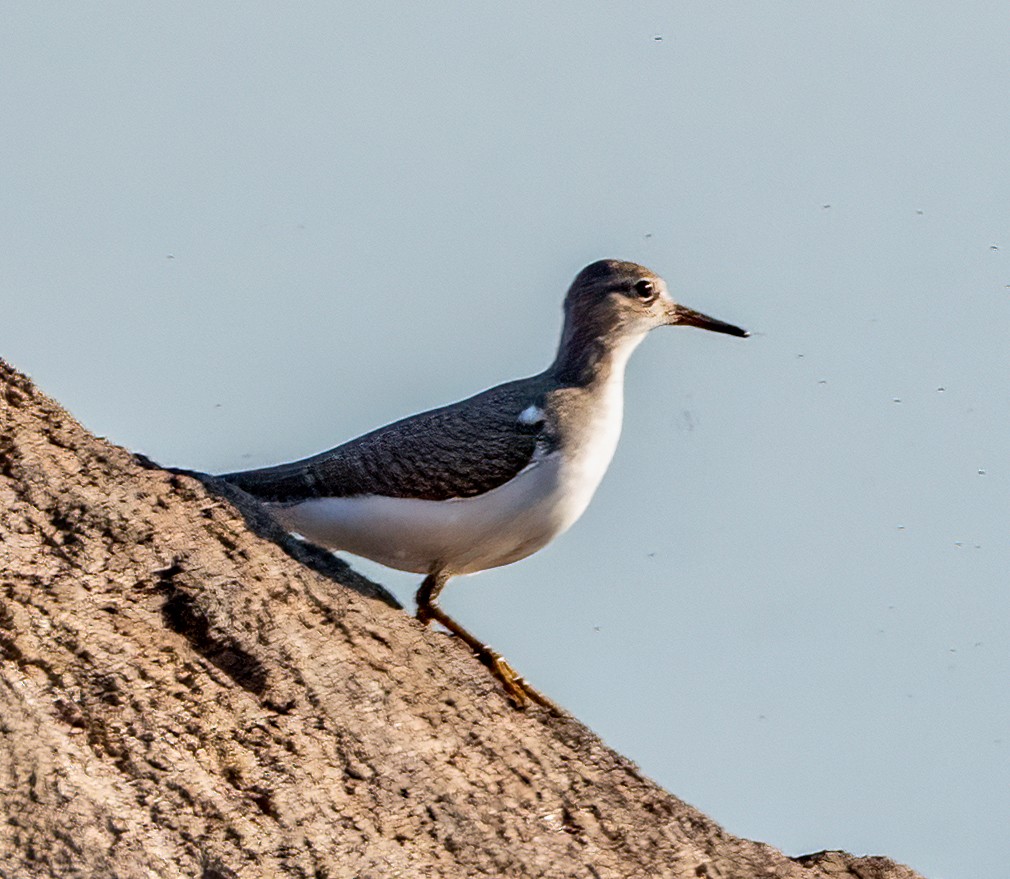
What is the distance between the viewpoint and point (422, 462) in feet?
35.9

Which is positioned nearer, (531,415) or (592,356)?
(531,415)

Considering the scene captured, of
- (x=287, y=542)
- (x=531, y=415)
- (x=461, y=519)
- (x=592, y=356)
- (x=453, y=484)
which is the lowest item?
(x=287, y=542)

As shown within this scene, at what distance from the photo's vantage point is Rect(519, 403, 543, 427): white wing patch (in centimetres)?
1099

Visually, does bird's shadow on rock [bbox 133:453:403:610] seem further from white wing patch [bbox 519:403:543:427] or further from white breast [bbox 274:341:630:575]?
white wing patch [bbox 519:403:543:427]

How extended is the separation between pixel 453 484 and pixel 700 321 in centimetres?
267

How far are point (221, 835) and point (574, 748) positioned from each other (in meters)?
2.03

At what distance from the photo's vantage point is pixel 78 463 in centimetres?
892

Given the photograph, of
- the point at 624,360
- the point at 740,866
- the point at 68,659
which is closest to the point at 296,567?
the point at 68,659

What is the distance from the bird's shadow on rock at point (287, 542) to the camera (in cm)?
934

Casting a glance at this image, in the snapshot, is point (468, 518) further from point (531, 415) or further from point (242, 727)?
point (242, 727)

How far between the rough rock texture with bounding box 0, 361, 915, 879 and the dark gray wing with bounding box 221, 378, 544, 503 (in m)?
1.36

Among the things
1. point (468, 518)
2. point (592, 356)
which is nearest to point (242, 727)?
point (468, 518)

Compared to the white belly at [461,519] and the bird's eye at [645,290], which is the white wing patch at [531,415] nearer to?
the white belly at [461,519]

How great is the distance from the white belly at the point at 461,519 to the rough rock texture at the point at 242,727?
1290mm
